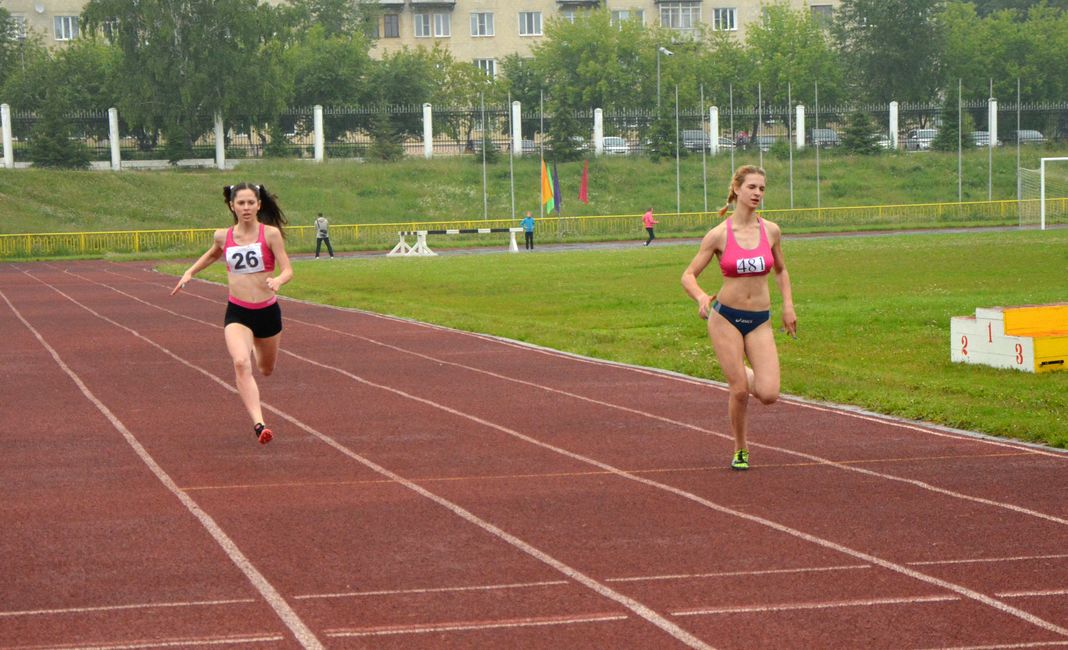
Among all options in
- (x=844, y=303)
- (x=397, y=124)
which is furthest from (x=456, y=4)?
(x=844, y=303)

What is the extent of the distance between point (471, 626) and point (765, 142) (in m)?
73.4

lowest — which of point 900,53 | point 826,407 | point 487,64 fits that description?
point 826,407

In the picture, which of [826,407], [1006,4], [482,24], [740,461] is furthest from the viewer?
[1006,4]

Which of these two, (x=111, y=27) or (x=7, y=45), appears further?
(x=7, y=45)

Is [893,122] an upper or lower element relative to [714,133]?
upper

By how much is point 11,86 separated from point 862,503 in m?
78.4

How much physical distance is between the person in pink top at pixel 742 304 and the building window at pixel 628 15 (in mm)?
83932

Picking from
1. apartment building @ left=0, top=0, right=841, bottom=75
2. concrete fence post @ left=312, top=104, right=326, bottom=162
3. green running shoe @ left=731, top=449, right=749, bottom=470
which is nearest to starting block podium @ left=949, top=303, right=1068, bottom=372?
green running shoe @ left=731, top=449, right=749, bottom=470

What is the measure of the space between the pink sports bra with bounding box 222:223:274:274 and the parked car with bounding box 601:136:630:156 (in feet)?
218

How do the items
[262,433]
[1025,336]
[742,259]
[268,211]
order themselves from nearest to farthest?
[742,259], [262,433], [268,211], [1025,336]

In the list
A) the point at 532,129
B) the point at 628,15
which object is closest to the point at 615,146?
the point at 532,129

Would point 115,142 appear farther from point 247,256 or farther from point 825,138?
point 247,256

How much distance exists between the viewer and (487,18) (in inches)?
3964

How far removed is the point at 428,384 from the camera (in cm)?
1457
